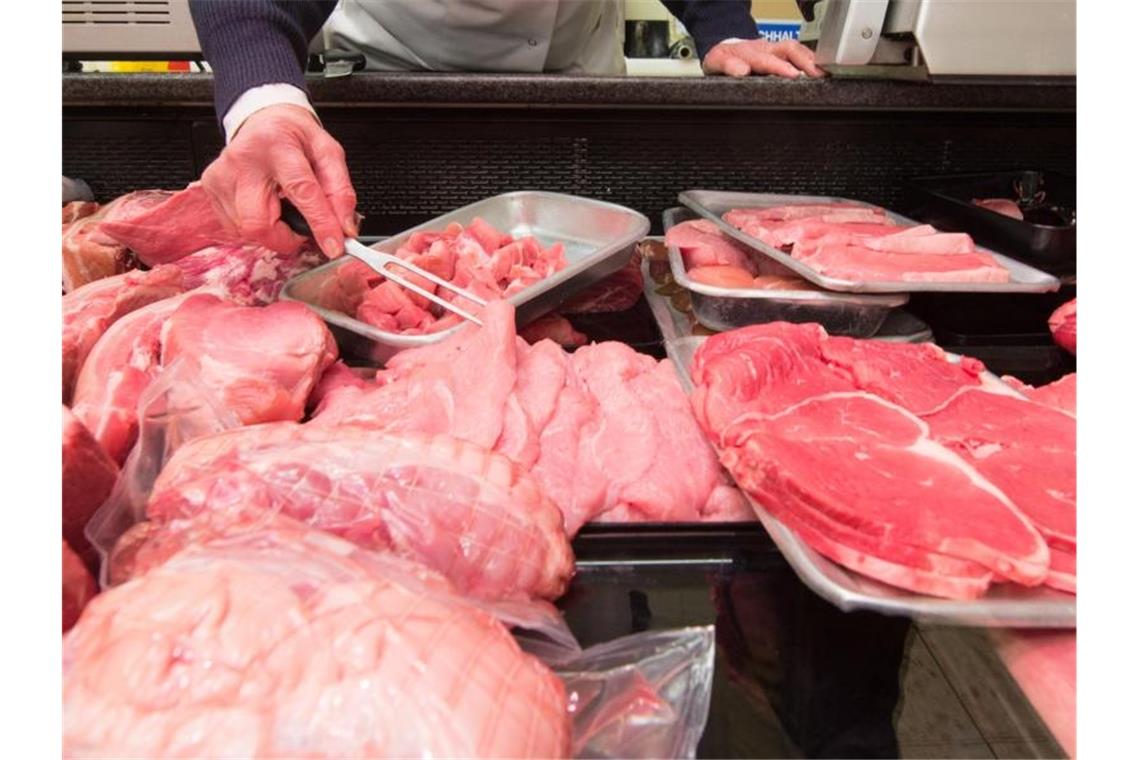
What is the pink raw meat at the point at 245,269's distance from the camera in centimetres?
210

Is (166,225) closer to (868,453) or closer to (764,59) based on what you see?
(868,453)

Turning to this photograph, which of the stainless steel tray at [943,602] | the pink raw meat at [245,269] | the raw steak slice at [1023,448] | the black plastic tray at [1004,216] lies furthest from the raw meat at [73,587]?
the black plastic tray at [1004,216]

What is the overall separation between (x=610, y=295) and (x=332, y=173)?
0.82 metres

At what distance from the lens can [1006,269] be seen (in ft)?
6.89

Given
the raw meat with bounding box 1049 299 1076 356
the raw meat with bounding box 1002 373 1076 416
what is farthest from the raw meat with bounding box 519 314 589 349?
the raw meat with bounding box 1049 299 1076 356

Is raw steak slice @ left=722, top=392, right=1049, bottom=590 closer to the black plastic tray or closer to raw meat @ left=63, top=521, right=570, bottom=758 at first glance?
raw meat @ left=63, top=521, right=570, bottom=758

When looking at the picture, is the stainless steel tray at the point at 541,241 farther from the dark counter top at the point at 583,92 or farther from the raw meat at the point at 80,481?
the raw meat at the point at 80,481

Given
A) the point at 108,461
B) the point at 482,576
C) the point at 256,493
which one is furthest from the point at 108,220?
the point at 482,576

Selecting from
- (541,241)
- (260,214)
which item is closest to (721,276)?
(541,241)

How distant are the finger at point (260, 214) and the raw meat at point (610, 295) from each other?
2.49ft

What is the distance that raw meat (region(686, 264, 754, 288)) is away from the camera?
7.01 feet

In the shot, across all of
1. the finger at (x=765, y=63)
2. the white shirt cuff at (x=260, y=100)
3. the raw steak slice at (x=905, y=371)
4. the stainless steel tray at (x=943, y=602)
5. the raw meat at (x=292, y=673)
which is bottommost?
the stainless steel tray at (x=943, y=602)

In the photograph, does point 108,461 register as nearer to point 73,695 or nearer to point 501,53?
point 73,695

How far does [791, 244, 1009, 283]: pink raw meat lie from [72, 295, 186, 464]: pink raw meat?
1.48m
